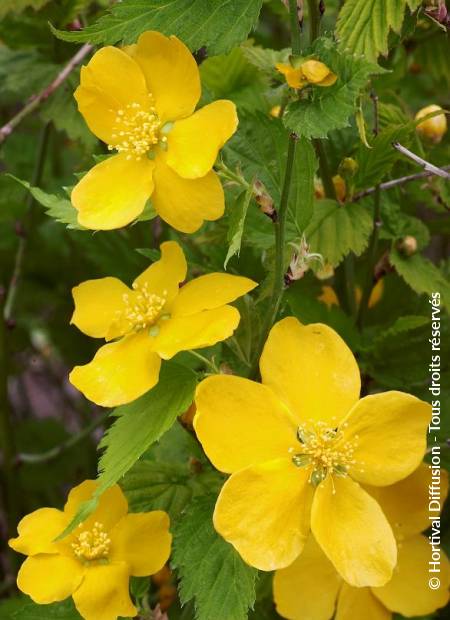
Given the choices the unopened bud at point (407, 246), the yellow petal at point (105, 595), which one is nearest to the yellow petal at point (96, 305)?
the yellow petal at point (105, 595)

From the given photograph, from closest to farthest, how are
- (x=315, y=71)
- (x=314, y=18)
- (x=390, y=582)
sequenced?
(x=315, y=71) < (x=314, y=18) < (x=390, y=582)

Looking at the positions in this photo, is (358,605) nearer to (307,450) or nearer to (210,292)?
(307,450)

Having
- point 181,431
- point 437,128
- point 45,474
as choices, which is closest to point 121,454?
point 181,431

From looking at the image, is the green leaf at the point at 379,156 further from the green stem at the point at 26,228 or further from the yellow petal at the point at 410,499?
the green stem at the point at 26,228

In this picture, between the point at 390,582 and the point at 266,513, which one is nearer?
the point at 266,513

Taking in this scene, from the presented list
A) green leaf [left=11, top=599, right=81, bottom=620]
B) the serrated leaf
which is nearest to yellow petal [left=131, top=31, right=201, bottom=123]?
the serrated leaf

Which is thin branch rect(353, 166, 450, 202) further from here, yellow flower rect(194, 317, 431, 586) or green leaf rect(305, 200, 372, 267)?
yellow flower rect(194, 317, 431, 586)

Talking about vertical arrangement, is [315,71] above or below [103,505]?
above

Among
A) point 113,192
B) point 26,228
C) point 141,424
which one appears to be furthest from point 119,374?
point 26,228
